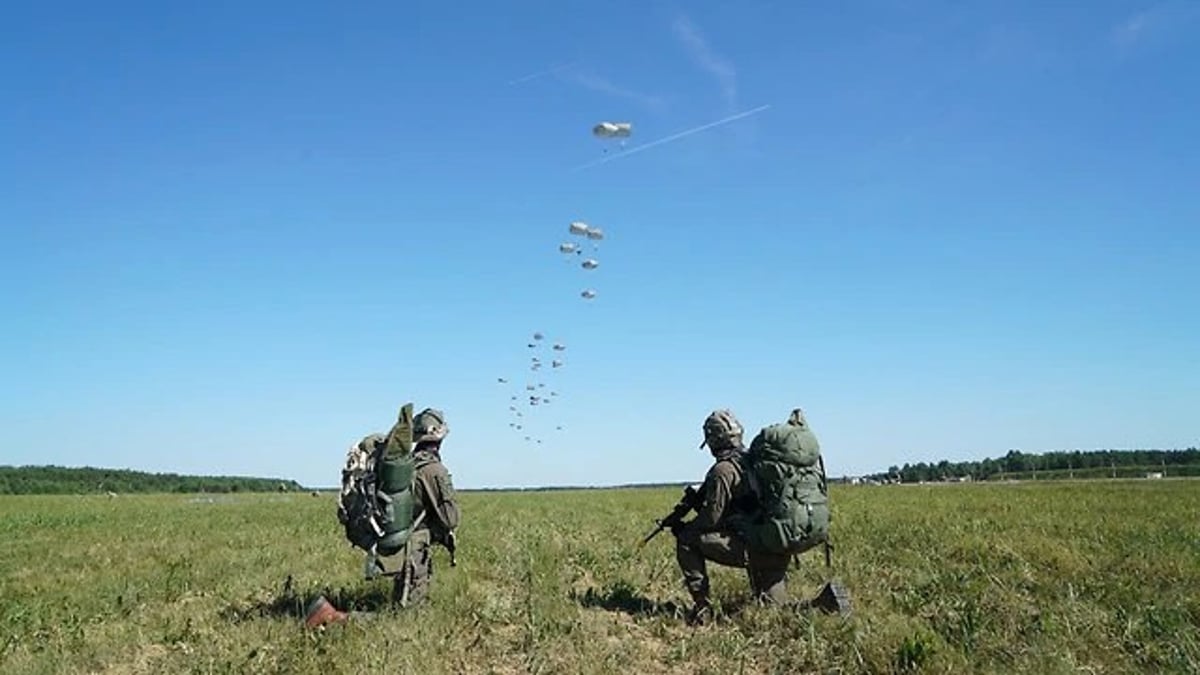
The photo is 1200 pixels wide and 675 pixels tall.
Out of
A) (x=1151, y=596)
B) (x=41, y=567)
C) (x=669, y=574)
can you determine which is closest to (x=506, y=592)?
(x=669, y=574)

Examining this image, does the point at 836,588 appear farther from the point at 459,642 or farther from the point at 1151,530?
the point at 1151,530

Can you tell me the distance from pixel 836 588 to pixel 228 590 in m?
7.89

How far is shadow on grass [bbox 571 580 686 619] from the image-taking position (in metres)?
10.4

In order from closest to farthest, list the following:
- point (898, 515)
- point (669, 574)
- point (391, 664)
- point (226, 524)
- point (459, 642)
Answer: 1. point (391, 664)
2. point (459, 642)
3. point (669, 574)
4. point (898, 515)
5. point (226, 524)

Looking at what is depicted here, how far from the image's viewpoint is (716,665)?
303 inches

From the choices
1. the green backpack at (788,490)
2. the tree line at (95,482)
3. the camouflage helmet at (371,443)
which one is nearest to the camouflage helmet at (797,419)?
the green backpack at (788,490)

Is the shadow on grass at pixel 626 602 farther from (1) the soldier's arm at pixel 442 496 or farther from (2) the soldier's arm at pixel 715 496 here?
(1) the soldier's arm at pixel 442 496

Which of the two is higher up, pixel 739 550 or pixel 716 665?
pixel 739 550

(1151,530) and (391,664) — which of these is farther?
(1151,530)

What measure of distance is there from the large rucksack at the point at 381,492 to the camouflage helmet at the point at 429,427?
1.48ft

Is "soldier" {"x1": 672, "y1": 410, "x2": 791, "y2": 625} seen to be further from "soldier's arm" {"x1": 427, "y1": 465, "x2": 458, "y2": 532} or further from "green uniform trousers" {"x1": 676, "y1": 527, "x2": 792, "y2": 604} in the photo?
"soldier's arm" {"x1": 427, "y1": 465, "x2": 458, "y2": 532}

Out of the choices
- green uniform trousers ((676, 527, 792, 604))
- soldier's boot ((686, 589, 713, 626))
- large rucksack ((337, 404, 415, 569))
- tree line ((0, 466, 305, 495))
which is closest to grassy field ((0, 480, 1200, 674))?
soldier's boot ((686, 589, 713, 626))

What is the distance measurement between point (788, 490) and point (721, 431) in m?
1.00

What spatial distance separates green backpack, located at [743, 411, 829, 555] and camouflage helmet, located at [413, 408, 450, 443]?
3.43 metres
